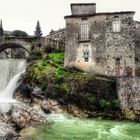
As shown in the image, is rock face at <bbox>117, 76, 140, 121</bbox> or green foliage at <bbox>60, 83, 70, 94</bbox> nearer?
rock face at <bbox>117, 76, 140, 121</bbox>

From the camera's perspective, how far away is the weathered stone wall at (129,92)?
115ft

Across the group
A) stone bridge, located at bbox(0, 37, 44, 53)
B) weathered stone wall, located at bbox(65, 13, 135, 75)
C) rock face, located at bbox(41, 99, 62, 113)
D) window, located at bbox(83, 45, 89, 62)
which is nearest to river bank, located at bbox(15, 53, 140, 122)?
rock face, located at bbox(41, 99, 62, 113)

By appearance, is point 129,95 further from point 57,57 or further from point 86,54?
point 57,57

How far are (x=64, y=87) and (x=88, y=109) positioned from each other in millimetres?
3355

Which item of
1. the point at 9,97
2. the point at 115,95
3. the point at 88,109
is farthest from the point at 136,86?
the point at 9,97

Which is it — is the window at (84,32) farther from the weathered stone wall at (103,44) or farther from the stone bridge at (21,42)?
the stone bridge at (21,42)

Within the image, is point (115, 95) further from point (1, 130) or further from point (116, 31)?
point (1, 130)

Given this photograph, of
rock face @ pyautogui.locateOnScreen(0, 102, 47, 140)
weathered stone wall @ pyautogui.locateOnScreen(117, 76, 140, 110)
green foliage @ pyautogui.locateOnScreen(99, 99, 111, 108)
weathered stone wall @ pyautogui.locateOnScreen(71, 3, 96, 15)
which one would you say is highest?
weathered stone wall @ pyautogui.locateOnScreen(71, 3, 96, 15)

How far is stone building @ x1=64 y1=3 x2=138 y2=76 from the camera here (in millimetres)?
38969

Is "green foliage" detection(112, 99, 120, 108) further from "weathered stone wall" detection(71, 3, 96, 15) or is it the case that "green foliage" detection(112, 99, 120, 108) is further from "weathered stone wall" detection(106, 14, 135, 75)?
"weathered stone wall" detection(71, 3, 96, 15)

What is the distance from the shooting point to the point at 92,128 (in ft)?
94.8

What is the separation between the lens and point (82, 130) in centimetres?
2798

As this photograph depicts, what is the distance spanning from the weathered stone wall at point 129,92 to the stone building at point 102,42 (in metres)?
3.08

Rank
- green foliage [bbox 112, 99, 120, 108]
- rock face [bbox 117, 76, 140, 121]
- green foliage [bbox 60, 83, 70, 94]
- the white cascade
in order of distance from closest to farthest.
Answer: rock face [bbox 117, 76, 140, 121]
green foliage [bbox 112, 99, 120, 108]
green foliage [bbox 60, 83, 70, 94]
the white cascade
